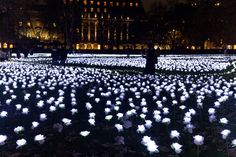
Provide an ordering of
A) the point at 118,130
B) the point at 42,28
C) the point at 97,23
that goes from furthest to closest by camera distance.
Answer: the point at 97,23
the point at 42,28
the point at 118,130

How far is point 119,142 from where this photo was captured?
21.8 ft

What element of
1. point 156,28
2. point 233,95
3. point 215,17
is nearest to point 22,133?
point 233,95

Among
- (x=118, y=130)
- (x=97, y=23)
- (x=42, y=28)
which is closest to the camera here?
(x=118, y=130)

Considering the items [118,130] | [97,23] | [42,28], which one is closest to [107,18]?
[97,23]

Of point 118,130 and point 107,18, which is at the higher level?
point 107,18

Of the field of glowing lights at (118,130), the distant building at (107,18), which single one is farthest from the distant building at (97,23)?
the field of glowing lights at (118,130)

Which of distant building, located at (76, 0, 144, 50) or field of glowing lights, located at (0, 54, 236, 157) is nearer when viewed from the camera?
field of glowing lights, located at (0, 54, 236, 157)

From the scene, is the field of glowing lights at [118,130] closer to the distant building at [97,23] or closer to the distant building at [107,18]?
the distant building at [97,23]

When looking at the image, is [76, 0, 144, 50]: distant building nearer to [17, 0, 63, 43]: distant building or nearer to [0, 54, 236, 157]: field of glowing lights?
[17, 0, 63, 43]: distant building

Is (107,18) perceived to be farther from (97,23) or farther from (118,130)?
(118,130)

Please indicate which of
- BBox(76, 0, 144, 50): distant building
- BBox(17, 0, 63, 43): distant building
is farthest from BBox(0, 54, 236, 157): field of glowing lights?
BBox(76, 0, 144, 50): distant building

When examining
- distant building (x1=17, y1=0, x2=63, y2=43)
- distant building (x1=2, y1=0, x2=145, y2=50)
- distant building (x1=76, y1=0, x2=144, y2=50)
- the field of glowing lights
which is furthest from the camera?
distant building (x1=76, y1=0, x2=144, y2=50)

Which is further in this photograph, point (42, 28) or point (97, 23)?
point (97, 23)

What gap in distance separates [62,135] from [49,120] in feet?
4.73
